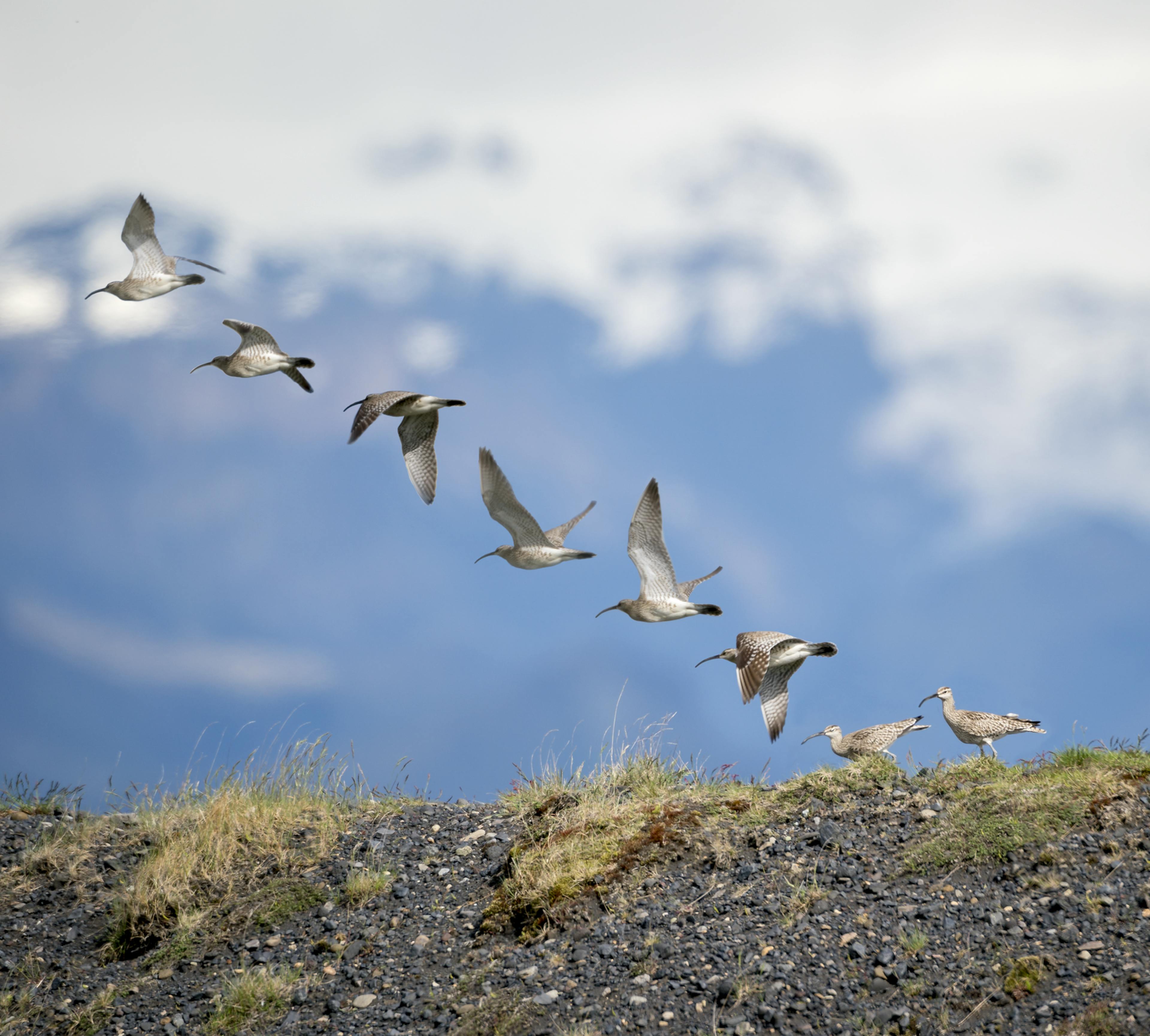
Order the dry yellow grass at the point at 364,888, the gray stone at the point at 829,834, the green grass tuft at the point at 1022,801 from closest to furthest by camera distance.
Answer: the green grass tuft at the point at 1022,801, the gray stone at the point at 829,834, the dry yellow grass at the point at 364,888

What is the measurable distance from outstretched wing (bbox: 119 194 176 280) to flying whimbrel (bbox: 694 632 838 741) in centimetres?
725

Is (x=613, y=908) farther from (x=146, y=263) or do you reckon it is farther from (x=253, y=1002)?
(x=146, y=263)

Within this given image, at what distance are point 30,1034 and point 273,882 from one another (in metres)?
1.93

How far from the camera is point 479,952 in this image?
286 inches

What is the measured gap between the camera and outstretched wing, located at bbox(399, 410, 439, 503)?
8609 millimetres

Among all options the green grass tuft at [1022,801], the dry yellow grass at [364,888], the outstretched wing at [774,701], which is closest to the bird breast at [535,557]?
the outstretched wing at [774,701]

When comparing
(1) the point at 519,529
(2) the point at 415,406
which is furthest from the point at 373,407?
(1) the point at 519,529

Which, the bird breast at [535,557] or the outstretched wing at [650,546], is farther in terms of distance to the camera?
the bird breast at [535,557]

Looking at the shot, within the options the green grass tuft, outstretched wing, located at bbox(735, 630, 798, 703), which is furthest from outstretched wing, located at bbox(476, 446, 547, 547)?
the green grass tuft

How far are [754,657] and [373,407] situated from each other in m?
3.51

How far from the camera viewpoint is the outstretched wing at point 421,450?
8.61m

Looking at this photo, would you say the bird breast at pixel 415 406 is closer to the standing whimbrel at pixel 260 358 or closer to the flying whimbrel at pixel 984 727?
the standing whimbrel at pixel 260 358

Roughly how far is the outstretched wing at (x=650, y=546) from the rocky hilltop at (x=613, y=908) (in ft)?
6.12

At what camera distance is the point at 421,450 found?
8773 millimetres
